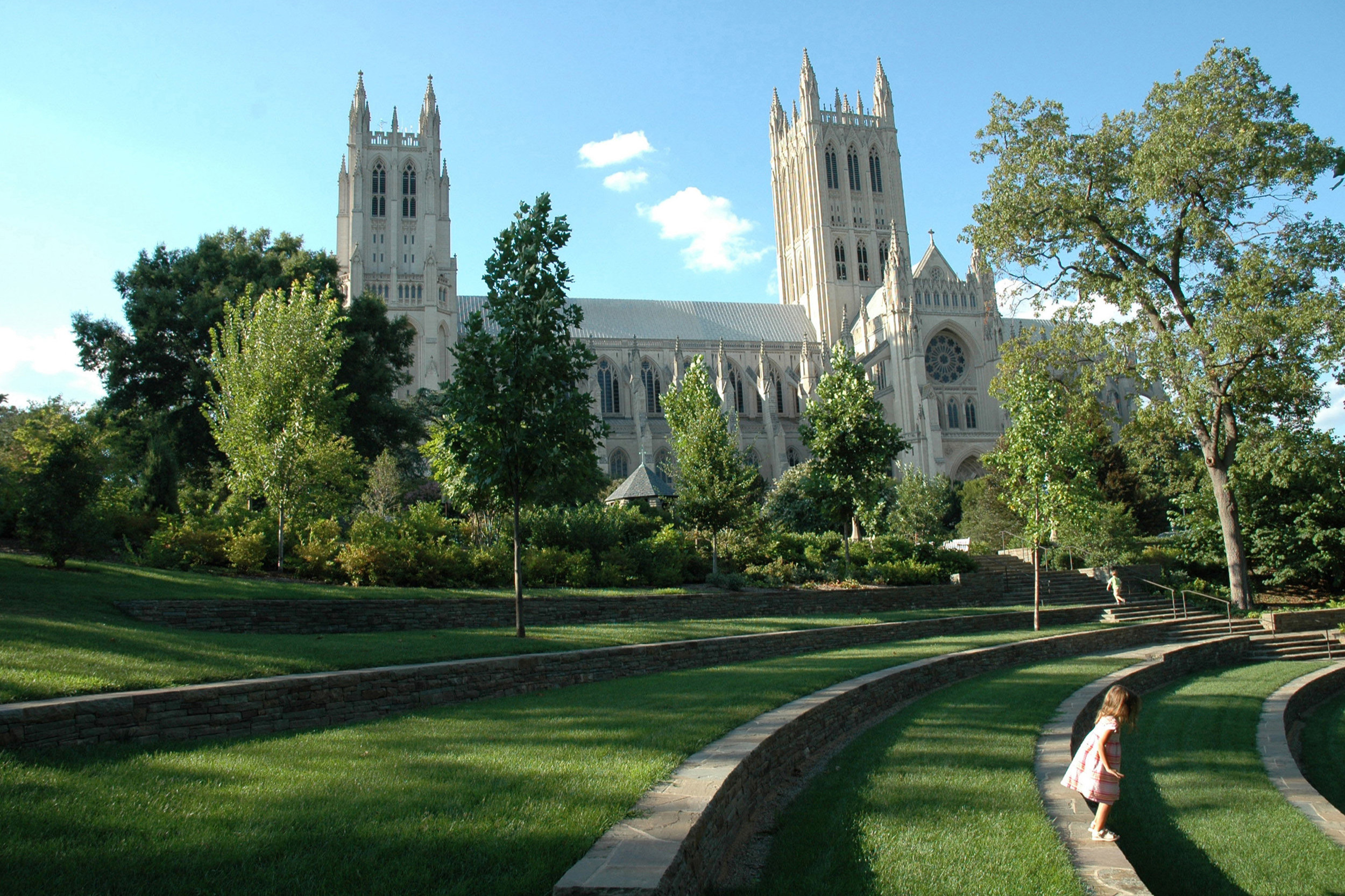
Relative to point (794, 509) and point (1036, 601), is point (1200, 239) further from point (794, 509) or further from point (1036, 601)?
point (794, 509)

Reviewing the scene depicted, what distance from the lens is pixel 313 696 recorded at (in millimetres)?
7359

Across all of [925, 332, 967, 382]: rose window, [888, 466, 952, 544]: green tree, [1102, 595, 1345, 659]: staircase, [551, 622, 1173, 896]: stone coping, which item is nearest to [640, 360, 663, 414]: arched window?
[925, 332, 967, 382]: rose window

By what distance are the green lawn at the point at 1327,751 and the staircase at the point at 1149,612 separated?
584 centimetres

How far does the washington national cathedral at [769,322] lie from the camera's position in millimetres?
62656

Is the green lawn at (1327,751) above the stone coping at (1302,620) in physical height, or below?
below

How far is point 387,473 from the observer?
97.1 ft

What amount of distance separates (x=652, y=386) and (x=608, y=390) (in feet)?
11.8

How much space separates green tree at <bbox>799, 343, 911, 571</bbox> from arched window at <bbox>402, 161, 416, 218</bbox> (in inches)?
1978

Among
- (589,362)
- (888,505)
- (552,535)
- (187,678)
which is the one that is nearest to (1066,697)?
(589,362)

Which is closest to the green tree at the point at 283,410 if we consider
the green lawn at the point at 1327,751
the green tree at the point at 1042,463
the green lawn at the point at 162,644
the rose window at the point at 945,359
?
the green lawn at the point at 162,644

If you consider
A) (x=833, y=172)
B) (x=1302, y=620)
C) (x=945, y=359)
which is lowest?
(x=1302, y=620)

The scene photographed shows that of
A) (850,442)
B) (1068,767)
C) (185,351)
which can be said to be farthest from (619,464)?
(1068,767)

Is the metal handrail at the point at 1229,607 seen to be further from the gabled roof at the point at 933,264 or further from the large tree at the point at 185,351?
the gabled roof at the point at 933,264

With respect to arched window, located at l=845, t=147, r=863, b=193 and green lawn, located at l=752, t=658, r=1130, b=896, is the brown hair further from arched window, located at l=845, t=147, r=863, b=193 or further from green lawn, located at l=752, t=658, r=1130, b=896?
arched window, located at l=845, t=147, r=863, b=193
